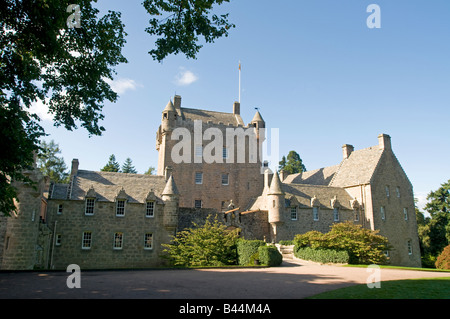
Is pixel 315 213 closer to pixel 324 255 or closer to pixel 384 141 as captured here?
pixel 324 255

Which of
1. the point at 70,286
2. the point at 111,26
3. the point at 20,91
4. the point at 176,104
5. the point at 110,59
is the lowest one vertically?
the point at 70,286

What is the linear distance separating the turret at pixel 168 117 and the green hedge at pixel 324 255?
2179 cm

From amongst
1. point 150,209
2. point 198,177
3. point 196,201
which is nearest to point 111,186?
point 150,209

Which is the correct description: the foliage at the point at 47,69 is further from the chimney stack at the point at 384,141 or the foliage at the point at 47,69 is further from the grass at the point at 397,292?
the chimney stack at the point at 384,141

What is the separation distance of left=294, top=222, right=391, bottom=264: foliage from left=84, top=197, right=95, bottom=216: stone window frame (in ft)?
59.0

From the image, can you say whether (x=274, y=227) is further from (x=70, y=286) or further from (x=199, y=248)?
(x=70, y=286)

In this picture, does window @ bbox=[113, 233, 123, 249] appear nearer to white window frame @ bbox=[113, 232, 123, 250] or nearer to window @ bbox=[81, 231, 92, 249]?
white window frame @ bbox=[113, 232, 123, 250]

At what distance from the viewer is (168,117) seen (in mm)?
42094

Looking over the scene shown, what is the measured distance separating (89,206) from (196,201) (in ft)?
49.9

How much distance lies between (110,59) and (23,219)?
13219 mm
